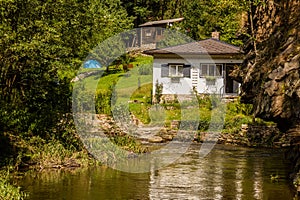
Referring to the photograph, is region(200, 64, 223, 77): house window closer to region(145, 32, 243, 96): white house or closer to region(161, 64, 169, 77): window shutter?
region(145, 32, 243, 96): white house

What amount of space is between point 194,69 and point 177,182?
24832mm

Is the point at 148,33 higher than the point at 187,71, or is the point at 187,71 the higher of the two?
the point at 148,33

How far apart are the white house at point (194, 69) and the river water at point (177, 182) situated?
61.6 feet

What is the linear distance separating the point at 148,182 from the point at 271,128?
13.7 m

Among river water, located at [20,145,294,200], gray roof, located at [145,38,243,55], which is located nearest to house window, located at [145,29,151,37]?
gray roof, located at [145,38,243,55]

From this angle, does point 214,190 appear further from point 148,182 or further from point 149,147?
point 149,147

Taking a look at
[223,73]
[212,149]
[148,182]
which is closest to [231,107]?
[223,73]

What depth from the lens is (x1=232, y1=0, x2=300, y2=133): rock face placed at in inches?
660

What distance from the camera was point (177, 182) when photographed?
19.1 meters

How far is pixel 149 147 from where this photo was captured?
28641 mm

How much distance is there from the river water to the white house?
61.6 feet

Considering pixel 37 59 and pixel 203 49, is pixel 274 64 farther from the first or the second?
pixel 203 49

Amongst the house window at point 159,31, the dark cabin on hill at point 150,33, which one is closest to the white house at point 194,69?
the dark cabin on hill at point 150,33

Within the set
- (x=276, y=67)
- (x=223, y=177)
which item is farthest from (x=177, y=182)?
(x=276, y=67)
